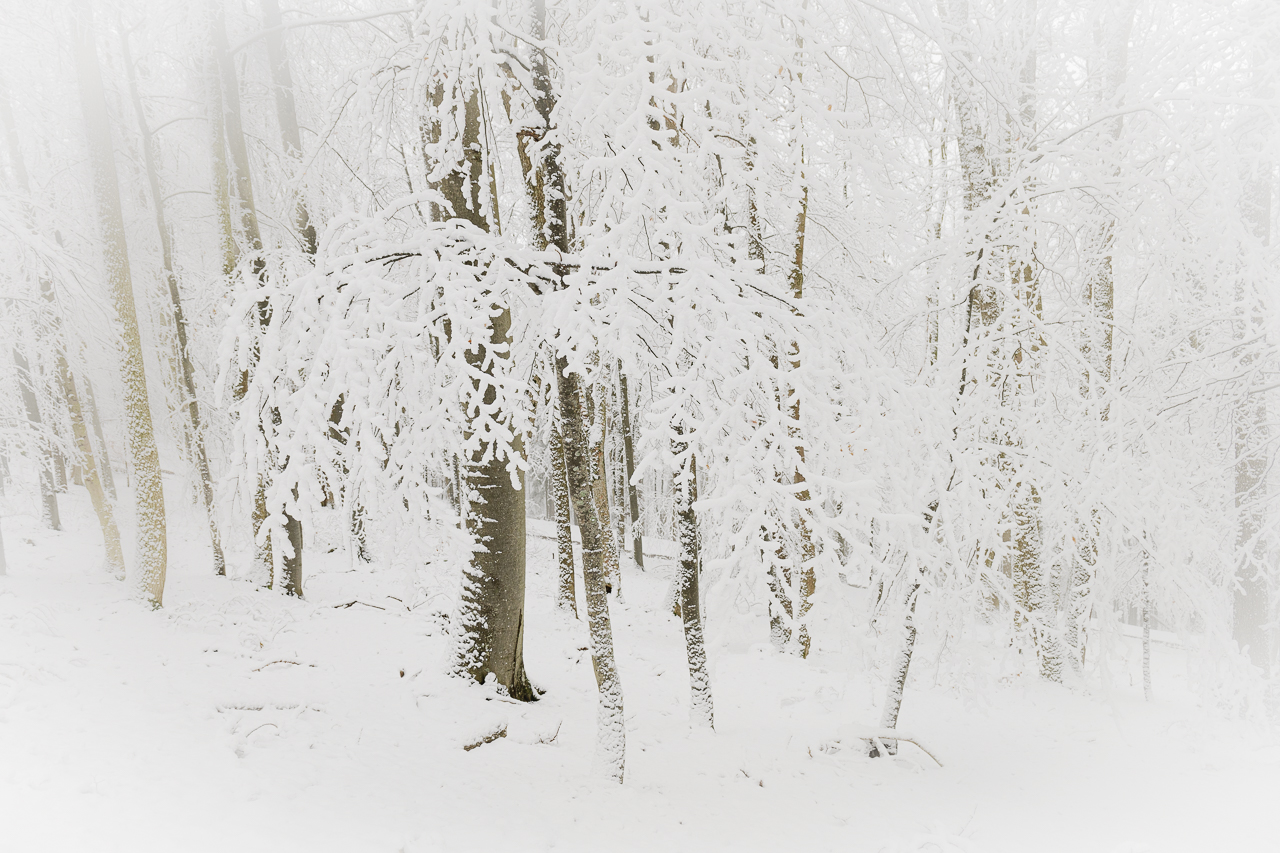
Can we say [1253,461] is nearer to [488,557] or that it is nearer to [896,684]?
[896,684]

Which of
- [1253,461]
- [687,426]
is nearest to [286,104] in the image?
[687,426]

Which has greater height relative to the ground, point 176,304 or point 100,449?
point 176,304

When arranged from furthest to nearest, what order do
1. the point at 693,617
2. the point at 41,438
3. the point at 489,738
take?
the point at 41,438
the point at 693,617
the point at 489,738

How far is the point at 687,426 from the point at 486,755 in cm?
332

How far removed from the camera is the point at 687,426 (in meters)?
3.41

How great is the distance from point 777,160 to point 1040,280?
14.1 ft

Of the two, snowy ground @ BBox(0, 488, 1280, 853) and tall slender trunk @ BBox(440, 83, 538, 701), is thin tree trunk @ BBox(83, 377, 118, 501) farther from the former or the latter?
tall slender trunk @ BBox(440, 83, 538, 701)

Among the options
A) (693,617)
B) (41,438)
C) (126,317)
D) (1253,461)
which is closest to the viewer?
(693,617)

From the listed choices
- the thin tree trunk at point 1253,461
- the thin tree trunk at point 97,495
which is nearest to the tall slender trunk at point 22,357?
the thin tree trunk at point 97,495

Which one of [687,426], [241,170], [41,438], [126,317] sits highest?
[241,170]

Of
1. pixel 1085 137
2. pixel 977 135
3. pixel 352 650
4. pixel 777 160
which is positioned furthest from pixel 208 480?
pixel 1085 137

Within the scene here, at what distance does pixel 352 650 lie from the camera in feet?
22.0

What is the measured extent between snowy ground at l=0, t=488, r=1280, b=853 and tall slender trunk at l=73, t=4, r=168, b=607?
0.85 metres

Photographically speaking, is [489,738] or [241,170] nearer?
[489,738]
